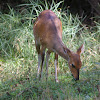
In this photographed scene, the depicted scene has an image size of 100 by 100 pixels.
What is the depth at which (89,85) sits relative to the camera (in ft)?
16.1

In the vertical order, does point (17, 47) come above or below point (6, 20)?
below

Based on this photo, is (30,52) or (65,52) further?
(30,52)

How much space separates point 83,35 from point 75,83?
12.3ft

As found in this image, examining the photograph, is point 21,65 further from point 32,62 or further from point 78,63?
point 78,63

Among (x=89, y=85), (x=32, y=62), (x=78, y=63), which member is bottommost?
(x=32, y=62)

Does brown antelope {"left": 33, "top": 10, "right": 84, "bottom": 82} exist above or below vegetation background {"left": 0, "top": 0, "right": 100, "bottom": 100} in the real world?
above

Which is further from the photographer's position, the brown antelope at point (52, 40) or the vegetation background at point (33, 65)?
the brown antelope at point (52, 40)

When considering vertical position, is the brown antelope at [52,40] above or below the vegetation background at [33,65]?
above

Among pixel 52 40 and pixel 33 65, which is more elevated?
pixel 52 40

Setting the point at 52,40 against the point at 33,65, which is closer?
the point at 52,40

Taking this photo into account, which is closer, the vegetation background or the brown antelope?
the vegetation background

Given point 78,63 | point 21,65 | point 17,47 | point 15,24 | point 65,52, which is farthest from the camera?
point 15,24

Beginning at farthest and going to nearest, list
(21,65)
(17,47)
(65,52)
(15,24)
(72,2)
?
(72,2), (15,24), (17,47), (21,65), (65,52)

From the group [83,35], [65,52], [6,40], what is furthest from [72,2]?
[65,52]
